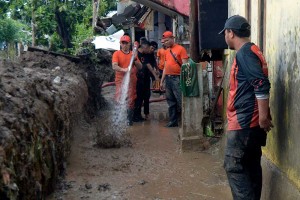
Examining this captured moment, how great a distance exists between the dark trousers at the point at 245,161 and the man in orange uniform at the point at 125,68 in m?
6.15

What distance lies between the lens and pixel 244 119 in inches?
165

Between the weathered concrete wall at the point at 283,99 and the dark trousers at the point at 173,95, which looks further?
the dark trousers at the point at 173,95

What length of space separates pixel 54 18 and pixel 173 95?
7.22 metres

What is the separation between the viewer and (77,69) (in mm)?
11453

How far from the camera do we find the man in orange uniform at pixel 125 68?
33.7ft

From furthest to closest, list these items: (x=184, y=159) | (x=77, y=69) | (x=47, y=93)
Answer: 1. (x=77, y=69)
2. (x=184, y=159)
3. (x=47, y=93)

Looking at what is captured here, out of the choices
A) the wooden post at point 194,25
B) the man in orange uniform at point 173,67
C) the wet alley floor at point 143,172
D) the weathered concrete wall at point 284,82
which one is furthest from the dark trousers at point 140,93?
the weathered concrete wall at point 284,82

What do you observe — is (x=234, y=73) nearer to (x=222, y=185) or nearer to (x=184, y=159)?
(x=222, y=185)

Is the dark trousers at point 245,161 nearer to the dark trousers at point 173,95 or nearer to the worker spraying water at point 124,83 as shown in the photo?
the worker spraying water at point 124,83

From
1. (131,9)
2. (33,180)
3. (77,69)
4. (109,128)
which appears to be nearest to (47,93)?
(33,180)

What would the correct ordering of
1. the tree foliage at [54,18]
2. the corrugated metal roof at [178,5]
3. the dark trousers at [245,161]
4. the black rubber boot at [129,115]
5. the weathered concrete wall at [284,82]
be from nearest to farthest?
the weathered concrete wall at [284,82], the dark trousers at [245,161], the black rubber boot at [129,115], the corrugated metal roof at [178,5], the tree foliage at [54,18]

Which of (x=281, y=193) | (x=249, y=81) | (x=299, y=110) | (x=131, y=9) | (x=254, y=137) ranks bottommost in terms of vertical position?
(x=281, y=193)

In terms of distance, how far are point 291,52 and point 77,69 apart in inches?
316

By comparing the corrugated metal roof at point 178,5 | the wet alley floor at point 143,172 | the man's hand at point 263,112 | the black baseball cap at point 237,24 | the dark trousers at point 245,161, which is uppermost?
the corrugated metal roof at point 178,5
